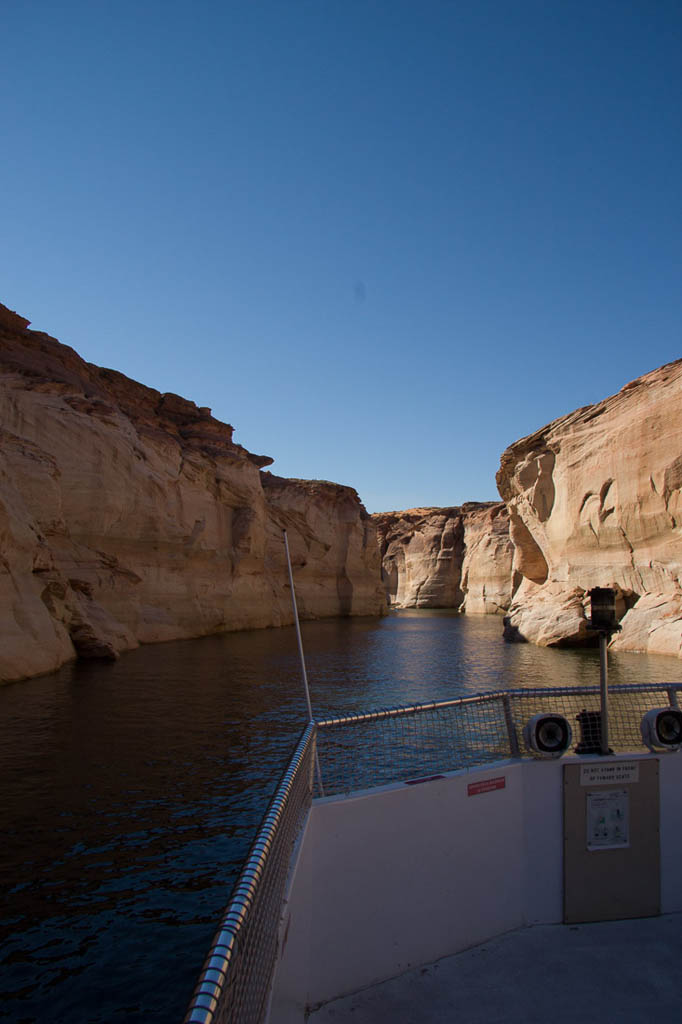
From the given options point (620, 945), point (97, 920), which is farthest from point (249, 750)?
point (620, 945)

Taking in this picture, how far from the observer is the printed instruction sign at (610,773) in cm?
500

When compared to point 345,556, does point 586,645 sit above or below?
below

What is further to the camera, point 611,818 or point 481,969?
point 611,818

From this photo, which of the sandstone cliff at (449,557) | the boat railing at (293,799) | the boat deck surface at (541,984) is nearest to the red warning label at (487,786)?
the boat railing at (293,799)

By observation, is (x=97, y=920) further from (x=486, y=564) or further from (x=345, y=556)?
(x=486, y=564)

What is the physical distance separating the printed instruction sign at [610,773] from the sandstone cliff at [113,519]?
1502 centimetres

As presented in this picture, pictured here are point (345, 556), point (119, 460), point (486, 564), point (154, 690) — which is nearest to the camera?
point (154, 690)

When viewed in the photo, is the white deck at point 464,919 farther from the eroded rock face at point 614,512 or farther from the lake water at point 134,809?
the eroded rock face at point 614,512

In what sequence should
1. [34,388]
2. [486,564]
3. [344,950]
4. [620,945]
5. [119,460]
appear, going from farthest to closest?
[486,564], [119,460], [34,388], [620,945], [344,950]

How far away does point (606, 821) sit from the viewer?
16.4 feet

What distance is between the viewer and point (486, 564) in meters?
73.4

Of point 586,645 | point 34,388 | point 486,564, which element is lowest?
point 586,645

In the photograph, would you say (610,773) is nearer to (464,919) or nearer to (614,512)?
(464,919)

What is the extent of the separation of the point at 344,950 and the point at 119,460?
87.8 ft
